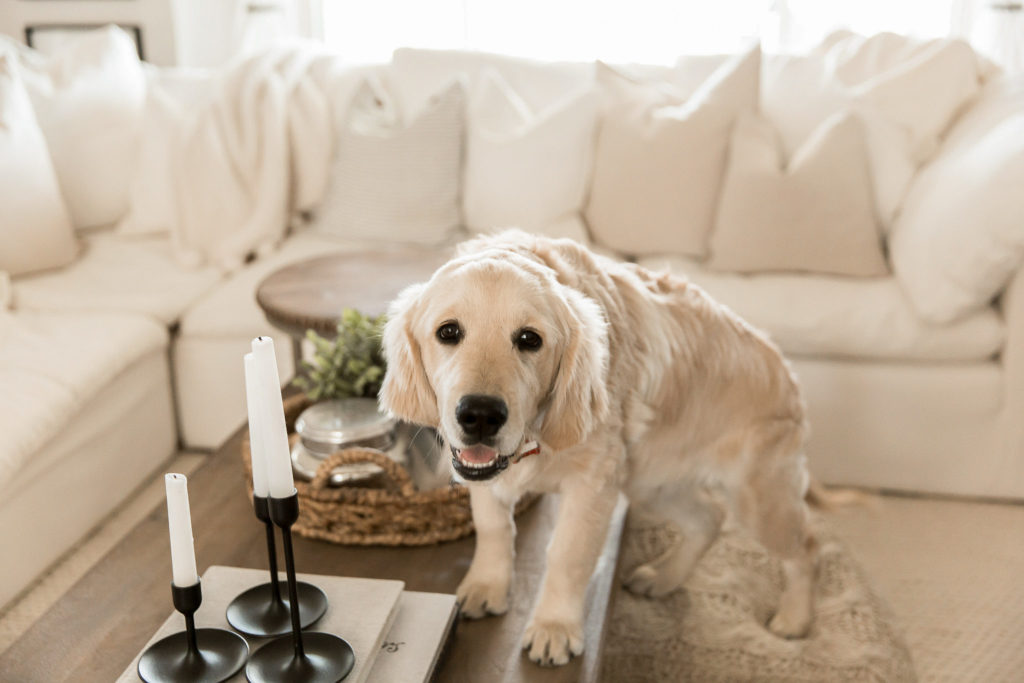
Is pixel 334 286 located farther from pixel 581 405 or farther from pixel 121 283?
pixel 581 405

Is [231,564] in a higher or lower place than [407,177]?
lower

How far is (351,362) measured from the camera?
177 centimetres

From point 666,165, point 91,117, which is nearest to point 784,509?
point 666,165

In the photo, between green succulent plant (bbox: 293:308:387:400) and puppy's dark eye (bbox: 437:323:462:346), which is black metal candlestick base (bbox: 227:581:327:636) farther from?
green succulent plant (bbox: 293:308:387:400)

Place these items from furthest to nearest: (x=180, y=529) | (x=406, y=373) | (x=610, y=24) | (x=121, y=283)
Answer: (x=610, y=24)
(x=121, y=283)
(x=406, y=373)
(x=180, y=529)

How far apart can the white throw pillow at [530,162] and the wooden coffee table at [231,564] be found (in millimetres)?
1314

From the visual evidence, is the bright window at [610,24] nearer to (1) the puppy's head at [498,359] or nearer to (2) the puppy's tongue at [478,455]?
(1) the puppy's head at [498,359]

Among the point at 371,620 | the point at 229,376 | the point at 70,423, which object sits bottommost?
the point at 229,376

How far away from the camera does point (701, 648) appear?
1.85 metres

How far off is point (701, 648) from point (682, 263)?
1.21m

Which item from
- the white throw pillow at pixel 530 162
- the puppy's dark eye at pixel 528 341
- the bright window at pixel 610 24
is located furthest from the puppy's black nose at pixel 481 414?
the bright window at pixel 610 24

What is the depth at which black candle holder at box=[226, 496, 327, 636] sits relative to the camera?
3.98ft

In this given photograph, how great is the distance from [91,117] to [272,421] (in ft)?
7.82

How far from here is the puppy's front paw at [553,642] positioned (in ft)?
4.23
